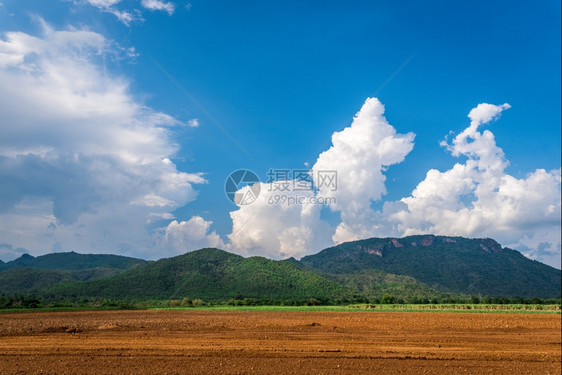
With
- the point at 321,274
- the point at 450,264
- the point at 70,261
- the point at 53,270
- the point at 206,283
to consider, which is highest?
the point at 450,264

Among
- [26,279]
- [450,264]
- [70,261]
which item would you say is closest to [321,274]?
[450,264]

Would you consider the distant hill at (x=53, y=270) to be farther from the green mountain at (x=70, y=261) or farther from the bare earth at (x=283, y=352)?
the bare earth at (x=283, y=352)

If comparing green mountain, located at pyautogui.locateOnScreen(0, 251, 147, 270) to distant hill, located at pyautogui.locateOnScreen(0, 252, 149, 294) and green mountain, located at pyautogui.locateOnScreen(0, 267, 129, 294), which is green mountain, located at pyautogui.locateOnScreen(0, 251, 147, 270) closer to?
distant hill, located at pyautogui.locateOnScreen(0, 252, 149, 294)

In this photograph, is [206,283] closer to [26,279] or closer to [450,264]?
[26,279]

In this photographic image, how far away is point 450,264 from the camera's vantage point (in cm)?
14638

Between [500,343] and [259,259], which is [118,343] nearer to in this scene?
[500,343]

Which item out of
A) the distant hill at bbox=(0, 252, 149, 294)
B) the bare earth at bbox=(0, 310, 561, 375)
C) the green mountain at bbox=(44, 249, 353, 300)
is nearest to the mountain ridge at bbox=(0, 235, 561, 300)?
the green mountain at bbox=(44, 249, 353, 300)

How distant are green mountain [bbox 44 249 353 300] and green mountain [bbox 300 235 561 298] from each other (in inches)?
891

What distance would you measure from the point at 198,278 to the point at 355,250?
9377 cm

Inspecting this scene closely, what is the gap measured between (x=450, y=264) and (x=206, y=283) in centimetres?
10118

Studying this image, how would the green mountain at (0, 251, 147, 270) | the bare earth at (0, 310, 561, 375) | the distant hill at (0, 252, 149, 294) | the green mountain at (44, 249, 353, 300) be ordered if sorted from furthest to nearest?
the green mountain at (0, 251, 147, 270)
the green mountain at (44, 249, 353, 300)
the distant hill at (0, 252, 149, 294)
the bare earth at (0, 310, 561, 375)

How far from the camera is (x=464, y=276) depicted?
431 ft

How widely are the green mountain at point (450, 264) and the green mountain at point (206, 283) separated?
22.6 meters

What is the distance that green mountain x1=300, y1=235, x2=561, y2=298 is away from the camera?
120194 mm
